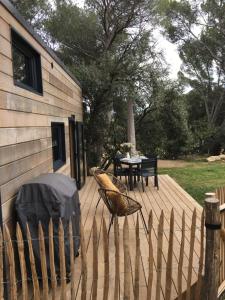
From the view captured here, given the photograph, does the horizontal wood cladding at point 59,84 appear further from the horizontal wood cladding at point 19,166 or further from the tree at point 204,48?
the tree at point 204,48

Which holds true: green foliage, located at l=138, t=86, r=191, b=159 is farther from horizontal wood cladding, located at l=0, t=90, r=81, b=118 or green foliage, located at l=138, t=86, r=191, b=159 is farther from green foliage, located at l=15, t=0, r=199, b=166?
horizontal wood cladding, located at l=0, t=90, r=81, b=118

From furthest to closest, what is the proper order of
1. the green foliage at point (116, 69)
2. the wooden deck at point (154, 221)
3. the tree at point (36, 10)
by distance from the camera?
the tree at point (36, 10) → the green foliage at point (116, 69) → the wooden deck at point (154, 221)

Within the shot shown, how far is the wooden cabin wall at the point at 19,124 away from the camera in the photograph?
2.58 metres

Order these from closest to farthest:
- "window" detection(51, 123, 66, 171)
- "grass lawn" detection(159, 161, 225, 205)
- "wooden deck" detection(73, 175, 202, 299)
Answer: "wooden deck" detection(73, 175, 202, 299)
"window" detection(51, 123, 66, 171)
"grass lawn" detection(159, 161, 225, 205)

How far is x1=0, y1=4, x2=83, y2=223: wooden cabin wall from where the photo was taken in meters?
2.58

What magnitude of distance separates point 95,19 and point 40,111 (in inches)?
360

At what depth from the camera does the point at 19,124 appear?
2.97 m

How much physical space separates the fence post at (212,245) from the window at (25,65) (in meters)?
2.21

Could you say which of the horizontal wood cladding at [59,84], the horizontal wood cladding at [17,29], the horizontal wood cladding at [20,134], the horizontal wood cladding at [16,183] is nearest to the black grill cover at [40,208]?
the horizontal wood cladding at [16,183]

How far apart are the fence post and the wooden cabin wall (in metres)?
1.66

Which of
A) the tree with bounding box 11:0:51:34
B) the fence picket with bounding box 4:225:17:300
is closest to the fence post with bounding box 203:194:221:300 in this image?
the fence picket with bounding box 4:225:17:300

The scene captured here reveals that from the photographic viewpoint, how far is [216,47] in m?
18.0

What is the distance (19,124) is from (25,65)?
1107 millimetres

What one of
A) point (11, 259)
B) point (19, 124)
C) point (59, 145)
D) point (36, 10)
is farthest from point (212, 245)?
point (36, 10)
